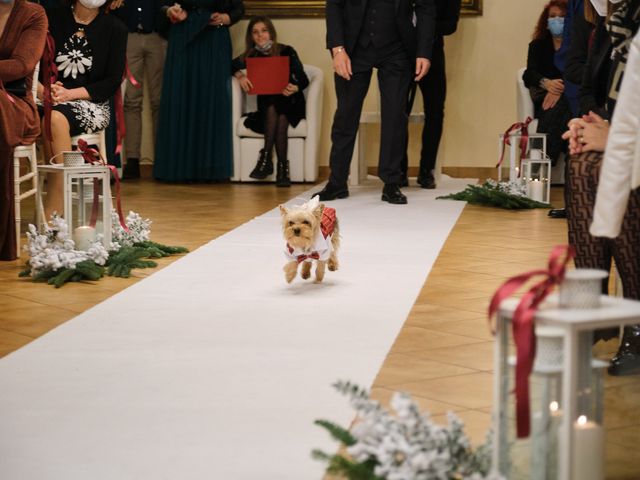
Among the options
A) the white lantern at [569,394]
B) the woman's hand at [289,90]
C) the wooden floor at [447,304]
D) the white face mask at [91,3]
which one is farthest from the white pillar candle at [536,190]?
the white lantern at [569,394]

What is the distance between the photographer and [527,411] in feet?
5.00

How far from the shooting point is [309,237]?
3682 millimetres

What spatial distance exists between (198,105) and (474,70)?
80.8 inches

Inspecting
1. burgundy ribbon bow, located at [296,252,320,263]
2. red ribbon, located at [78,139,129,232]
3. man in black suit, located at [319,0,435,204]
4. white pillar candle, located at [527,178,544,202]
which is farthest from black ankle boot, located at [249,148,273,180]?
burgundy ribbon bow, located at [296,252,320,263]

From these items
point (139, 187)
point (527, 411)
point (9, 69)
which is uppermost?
point (9, 69)

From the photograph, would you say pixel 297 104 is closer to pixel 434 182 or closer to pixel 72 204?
pixel 434 182

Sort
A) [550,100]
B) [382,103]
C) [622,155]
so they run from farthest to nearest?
1. [550,100]
2. [382,103]
3. [622,155]

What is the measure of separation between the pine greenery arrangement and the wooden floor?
10 cm

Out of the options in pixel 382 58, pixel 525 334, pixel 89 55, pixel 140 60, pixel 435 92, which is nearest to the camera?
pixel 525 334

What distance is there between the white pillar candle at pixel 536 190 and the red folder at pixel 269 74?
6.68ft

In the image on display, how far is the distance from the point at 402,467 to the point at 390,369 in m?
1.19

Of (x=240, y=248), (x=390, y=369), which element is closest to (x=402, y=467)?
(x=390, y=369)

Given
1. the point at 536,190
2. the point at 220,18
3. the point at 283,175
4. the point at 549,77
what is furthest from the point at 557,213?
the point at 220,18

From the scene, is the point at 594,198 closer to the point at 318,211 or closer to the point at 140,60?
the point at 318,211
